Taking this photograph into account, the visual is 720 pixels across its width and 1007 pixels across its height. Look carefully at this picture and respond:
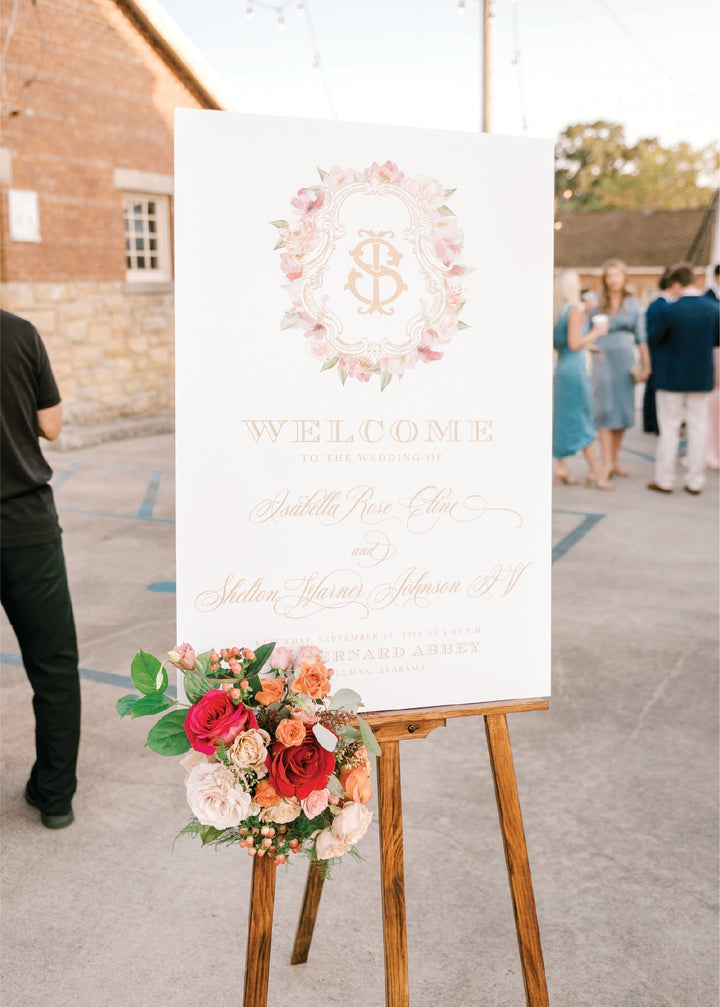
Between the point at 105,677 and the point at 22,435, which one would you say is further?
the point at 105,677

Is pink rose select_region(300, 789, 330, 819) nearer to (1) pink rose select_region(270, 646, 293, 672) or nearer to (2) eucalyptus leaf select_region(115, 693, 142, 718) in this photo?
(1) pink rose select_region(270, 646, 293, 672)

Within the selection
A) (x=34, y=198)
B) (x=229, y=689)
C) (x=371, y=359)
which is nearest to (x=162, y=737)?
(x=229, y=689)

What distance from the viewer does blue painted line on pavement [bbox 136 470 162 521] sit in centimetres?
757

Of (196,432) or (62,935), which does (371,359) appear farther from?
(62,935)

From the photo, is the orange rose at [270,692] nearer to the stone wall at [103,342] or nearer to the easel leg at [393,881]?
the easel leg at [393,881]

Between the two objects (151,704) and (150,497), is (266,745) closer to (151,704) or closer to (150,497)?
(151,704)

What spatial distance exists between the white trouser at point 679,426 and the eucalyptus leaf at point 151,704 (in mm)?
7085

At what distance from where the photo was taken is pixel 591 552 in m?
6.52

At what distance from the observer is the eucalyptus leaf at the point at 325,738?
5.39 ft

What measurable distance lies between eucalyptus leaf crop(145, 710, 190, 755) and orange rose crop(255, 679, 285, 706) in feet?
0.54

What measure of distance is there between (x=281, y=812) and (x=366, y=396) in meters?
0.79

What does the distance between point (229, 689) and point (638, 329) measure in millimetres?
7684

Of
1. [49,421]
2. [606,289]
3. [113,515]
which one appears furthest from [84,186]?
[49,421]

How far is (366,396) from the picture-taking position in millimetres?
1791
